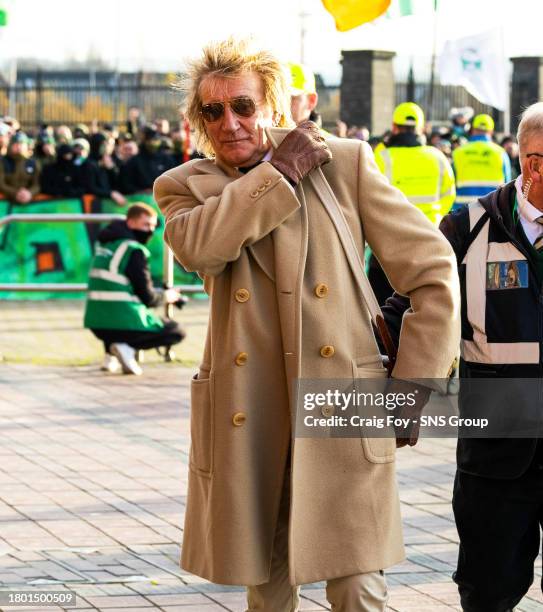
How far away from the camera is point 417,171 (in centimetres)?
1028

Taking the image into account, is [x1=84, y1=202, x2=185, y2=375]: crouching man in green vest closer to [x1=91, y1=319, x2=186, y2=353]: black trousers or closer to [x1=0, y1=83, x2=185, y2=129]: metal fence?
[x1=91, y1=319, x2=186, y2=353]: black trousers

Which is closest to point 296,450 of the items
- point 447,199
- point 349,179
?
point 349,179

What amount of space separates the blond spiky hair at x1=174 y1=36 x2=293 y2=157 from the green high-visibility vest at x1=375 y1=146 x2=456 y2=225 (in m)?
6.35


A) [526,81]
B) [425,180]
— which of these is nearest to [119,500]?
[425,180]

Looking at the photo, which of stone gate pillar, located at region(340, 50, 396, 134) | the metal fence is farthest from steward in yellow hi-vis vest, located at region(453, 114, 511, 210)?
the metal fence

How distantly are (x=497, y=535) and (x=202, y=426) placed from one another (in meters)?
0.93

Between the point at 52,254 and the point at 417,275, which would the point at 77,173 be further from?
the point at 417,275

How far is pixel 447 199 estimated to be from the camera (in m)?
10.3

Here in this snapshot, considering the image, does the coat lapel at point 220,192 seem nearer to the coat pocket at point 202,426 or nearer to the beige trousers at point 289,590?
the coat pocket at point 202,426

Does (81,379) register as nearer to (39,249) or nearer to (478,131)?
(39,249)

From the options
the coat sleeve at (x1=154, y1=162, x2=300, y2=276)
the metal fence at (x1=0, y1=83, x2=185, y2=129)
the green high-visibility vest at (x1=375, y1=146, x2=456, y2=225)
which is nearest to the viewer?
the coat sleeve at (x1=154, y1=162, x2=300, y2=276)

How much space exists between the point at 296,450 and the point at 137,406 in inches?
242

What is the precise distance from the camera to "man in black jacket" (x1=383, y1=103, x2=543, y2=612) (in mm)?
4016

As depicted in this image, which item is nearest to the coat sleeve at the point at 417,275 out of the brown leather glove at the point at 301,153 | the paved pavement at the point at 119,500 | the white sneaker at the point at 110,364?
the brown leather glove at the point at 301,153
